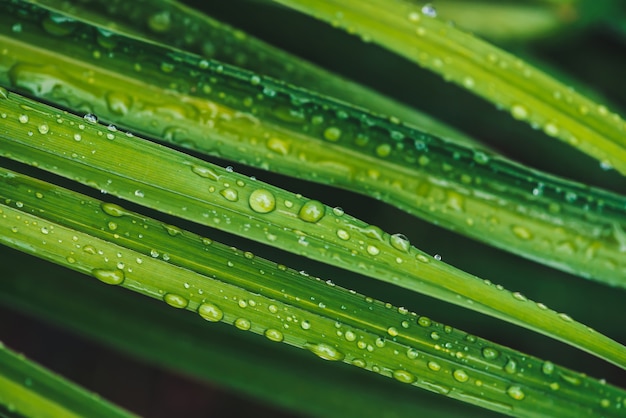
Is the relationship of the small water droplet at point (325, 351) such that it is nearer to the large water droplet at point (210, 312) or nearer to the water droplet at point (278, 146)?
the large water droplet at point (210, 312)

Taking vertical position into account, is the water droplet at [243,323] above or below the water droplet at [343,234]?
below

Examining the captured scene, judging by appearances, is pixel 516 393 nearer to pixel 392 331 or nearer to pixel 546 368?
pixel 546 368

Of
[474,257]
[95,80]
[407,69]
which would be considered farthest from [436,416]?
[95,80]

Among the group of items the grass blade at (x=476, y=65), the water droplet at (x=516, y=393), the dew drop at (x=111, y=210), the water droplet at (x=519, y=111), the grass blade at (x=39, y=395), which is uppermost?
the grass blade at (x=476, y=65)

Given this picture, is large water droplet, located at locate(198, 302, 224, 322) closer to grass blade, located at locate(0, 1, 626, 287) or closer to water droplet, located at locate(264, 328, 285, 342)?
water droplet, located at locate(264, 328, 285, 342)

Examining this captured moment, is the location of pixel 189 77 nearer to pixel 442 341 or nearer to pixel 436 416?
pixel 442 341

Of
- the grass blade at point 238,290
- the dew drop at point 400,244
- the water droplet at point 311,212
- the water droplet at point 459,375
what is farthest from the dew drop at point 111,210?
the water droplet at point 459,375

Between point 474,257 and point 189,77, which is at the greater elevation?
point 474,257

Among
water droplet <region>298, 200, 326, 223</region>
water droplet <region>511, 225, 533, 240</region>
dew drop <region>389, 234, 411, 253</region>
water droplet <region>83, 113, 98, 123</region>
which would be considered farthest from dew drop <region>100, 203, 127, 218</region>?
water droplet <region>511, 225, 533, 240</region>
